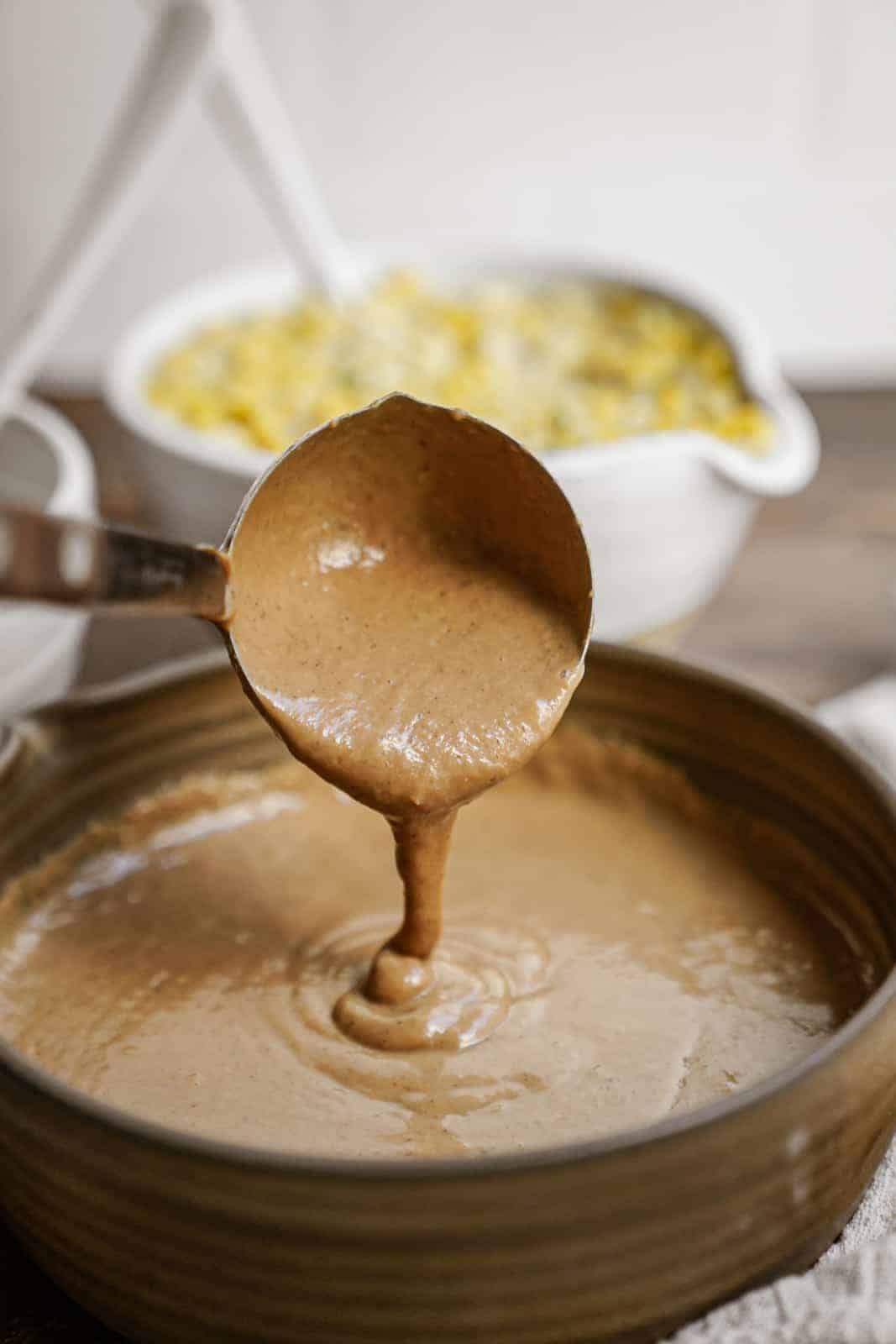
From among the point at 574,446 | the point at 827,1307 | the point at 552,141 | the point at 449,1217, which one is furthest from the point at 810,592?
the point at 449,1217

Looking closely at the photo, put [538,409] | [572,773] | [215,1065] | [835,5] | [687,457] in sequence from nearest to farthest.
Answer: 1. [215,1065]
2. [572,773]
3. [687,457]
4. [538,409]
5. [835,5]

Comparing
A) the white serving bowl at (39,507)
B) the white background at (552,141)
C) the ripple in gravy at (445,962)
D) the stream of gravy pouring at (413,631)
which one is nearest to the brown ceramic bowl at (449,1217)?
the ripple in gravy at (445,962)

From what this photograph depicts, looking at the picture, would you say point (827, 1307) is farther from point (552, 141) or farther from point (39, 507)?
point (552, 141)

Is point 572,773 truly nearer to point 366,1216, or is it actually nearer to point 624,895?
point 624,895

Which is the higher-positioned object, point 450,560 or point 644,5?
point 450,560

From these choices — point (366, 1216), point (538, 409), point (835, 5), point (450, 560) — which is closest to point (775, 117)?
point (835, 5)

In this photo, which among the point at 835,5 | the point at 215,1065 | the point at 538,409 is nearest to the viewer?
the point at 215,1065

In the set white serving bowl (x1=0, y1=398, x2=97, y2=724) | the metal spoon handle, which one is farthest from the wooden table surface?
the metal spoon handle
